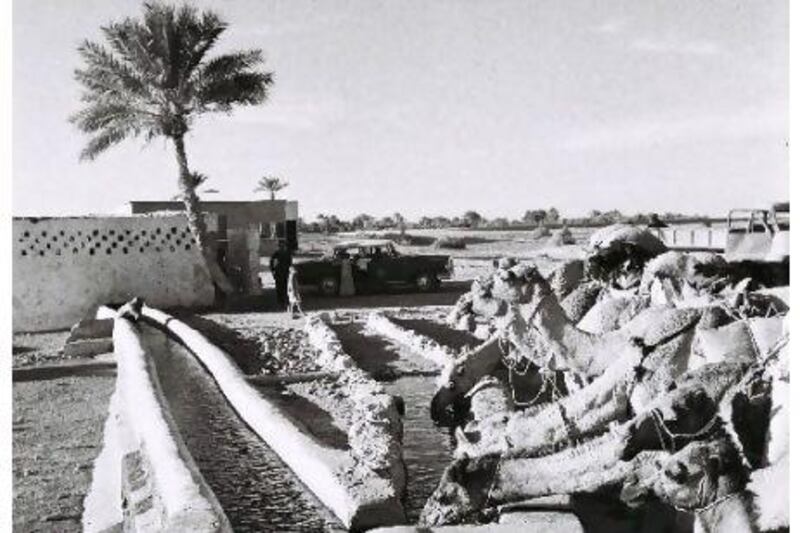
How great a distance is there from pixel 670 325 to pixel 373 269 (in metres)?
12.5

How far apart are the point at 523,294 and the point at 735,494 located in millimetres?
1740

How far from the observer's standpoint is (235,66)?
1541 cm

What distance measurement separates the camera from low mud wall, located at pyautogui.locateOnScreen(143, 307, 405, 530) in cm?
398

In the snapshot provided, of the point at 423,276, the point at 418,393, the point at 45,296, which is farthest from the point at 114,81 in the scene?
the point at 418,393

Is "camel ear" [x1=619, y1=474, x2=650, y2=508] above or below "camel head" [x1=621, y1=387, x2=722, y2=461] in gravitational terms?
below

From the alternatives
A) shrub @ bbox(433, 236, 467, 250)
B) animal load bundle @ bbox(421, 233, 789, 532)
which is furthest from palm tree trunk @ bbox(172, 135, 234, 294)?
shrub @ bbox(433, 236, 467, 250)

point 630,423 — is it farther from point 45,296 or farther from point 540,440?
point 45,296

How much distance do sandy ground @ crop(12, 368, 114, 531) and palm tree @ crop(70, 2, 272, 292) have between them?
6.59m

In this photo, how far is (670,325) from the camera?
4.27 m

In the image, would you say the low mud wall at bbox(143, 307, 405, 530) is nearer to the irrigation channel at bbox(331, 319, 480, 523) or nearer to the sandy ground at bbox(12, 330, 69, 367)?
the irrigation channel at bbox(331, 319, 480, 523)

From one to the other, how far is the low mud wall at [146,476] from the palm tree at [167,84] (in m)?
8.25

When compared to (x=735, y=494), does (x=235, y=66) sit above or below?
above

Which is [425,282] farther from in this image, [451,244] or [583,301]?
[451,244]

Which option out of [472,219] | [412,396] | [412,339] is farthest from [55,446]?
[472,219]
